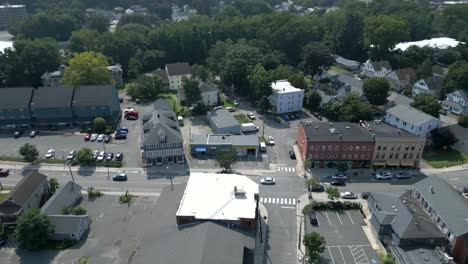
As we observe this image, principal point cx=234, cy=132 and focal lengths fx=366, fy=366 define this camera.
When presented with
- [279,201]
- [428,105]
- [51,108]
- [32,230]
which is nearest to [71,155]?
[51,108]

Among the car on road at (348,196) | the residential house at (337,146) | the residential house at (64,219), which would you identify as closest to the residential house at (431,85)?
the residential house at (337,146)

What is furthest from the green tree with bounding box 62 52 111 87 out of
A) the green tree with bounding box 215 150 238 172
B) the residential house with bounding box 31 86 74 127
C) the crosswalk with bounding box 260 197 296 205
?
the crosswalk with bounding box 260 197 296 205

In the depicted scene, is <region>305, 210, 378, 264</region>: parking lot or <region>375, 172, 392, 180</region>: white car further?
<region>375, 172, 392, 180</region>: white car

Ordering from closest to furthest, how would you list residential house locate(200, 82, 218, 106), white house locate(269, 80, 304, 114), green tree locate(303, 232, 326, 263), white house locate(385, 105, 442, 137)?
1. green tree locate(303, 232, 326, 263)
2. white house locate(385, 105, 442, 137)
3. white house locate(269, 80, 304, 114)
4. residential house locate(200, 82, 218, 106)

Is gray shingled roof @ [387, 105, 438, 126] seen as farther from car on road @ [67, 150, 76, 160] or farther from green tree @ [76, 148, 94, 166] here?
car on road @ [67, 150, 76, 160]

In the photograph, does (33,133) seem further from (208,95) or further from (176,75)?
(176,75)
